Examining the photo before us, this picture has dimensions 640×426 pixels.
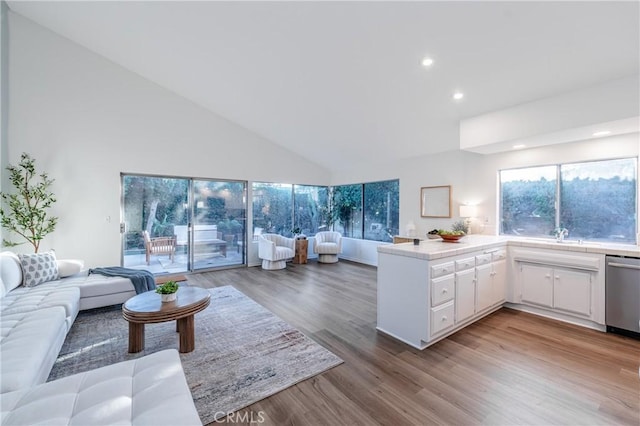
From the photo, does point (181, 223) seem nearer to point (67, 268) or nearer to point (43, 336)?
point (67, 268)

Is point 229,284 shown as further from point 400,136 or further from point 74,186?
point 400,136

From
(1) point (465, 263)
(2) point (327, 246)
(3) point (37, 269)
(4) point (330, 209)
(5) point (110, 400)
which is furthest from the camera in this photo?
(4) point (330, 209)

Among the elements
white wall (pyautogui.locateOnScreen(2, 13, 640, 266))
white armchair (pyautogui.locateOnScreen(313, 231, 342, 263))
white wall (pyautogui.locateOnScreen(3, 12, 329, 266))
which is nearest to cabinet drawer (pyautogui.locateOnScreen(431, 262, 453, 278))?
white wall (pyautogui.locateOnScreen(2, 13, 640, 266))

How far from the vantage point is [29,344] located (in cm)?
184

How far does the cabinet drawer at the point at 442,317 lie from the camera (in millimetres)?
2688

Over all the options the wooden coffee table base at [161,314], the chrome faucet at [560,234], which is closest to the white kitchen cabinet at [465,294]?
the chrome faucet at [560,234]

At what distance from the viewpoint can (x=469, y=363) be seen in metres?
2.44

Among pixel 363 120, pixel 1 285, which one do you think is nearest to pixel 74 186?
pixel 1 285

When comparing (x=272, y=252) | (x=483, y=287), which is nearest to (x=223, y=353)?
(x=483, y=287)

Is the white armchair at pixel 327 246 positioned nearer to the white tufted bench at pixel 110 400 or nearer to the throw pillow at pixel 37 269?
the throw pillow at pixel 37 269

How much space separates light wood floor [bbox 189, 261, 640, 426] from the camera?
5.97 feet

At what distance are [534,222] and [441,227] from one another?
1457 millimetres

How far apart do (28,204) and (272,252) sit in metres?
4.05

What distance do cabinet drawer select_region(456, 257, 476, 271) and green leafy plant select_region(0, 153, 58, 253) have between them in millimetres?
5997
